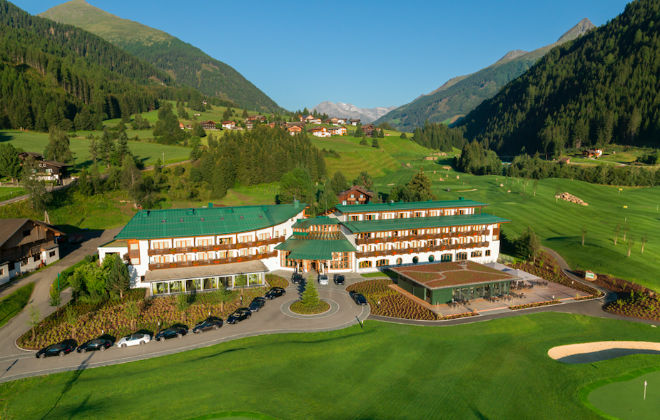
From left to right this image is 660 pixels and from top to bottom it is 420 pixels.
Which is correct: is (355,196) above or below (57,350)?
above

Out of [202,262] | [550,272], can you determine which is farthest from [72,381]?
[550,272]

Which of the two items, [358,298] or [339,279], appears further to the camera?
[339,279]

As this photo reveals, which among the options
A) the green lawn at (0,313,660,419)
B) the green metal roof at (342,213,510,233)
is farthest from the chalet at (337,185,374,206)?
the green lawn at (0,313,660,419)

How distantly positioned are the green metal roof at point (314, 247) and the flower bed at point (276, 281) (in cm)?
401

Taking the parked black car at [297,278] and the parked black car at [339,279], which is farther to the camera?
the parked black car at [297,278]

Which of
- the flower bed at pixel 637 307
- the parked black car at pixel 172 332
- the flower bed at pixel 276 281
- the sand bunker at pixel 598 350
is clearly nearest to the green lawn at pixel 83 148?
the flower bed at pixel 276 281

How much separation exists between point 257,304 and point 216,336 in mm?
8908

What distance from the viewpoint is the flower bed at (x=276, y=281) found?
60688 mm

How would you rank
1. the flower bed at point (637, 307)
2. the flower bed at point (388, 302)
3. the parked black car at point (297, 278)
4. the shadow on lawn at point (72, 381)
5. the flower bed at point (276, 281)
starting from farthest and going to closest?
the parked black car at point (297, 278), the flower bed at point (276, 281), the flower bed at point (637, 307), the flower bed at point (388, 302), the shadow on lawn at point (72, 381)

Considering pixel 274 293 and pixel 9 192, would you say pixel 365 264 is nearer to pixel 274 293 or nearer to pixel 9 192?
pixel 274 293

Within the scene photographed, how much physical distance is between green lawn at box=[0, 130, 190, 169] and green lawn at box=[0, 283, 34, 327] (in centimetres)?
7583

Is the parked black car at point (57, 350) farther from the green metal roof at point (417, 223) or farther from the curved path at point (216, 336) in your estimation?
the green metal roof at point (417, 223)

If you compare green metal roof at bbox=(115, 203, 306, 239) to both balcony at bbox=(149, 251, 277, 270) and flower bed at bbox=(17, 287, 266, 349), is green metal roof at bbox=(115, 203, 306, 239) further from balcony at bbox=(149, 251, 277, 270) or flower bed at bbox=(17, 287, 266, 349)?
flower bed at bbox=(17, 287, 266, 349)

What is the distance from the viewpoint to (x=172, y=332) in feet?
142
